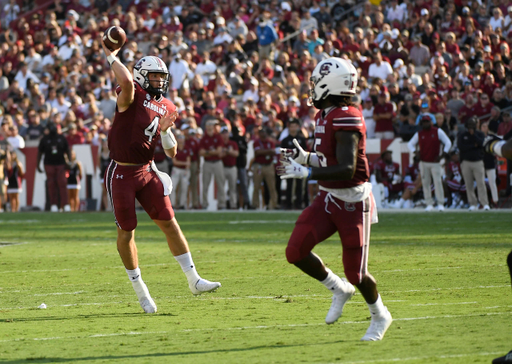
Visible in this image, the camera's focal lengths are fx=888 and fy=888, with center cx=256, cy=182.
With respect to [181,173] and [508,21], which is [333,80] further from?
[508,21]

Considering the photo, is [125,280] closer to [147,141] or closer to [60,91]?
[147,141]

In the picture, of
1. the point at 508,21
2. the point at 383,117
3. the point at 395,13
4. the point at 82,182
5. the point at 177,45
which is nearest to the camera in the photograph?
the point at 383,117

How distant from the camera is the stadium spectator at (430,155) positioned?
744 inches

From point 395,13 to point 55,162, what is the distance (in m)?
10.3

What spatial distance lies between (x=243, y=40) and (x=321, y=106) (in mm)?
20522

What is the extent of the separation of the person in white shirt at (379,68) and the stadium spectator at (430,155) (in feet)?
11.8

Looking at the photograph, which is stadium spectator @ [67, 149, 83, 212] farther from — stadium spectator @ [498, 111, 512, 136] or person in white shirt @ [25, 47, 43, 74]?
stadium spectator @ [498, 111, 512, 136]

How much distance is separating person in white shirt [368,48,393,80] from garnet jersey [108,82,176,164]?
610 inches

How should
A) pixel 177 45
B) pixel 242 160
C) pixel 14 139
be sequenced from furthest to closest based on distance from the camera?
pixel 177 45 → pixel 14 139 → pixel 242 160

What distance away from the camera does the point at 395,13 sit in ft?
81.9

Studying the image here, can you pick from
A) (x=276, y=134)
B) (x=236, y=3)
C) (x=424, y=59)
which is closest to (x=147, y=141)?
(x=276, y=134)

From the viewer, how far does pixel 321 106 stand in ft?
20.6

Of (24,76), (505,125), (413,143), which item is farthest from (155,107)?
(24,76)

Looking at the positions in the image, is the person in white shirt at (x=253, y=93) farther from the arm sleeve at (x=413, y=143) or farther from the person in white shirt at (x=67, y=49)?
the person in white shirt at (x=67, y=49)
